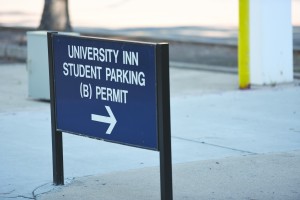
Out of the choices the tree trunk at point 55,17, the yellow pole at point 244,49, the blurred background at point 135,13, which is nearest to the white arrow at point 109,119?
the yellow pole at point 244,49

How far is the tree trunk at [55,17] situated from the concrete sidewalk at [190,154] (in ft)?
15.8

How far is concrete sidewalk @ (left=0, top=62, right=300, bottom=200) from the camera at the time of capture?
686cm

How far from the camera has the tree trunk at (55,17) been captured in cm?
1666

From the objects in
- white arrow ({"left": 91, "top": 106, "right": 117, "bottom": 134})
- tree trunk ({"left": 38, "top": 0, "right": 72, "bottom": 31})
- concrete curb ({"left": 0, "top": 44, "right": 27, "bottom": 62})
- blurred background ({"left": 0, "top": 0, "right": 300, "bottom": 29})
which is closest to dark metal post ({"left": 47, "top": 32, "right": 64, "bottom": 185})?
white arrow ({"left": 91, "top": 106, "right": 117, "bottom": 134})

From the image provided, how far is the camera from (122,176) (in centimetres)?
733

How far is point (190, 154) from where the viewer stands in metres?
8.24

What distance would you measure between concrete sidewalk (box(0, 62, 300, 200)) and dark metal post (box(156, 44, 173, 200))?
0.66 meters

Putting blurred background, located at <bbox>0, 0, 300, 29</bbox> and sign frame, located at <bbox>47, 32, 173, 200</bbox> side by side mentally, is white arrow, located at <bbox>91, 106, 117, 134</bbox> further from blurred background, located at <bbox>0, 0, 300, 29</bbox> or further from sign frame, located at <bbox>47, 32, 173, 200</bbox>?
blurred background, located at <bbox>0, 0, 300, 29</bbox>

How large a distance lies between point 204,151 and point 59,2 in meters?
8.96

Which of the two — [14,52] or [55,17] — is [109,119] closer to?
[14,52]

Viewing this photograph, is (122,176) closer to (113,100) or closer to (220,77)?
(113,100)

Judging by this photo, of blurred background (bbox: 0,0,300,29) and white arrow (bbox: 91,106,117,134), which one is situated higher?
white arrow (bbox: 91,106,117,134)

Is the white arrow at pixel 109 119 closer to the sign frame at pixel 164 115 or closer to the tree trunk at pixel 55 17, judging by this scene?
the sign frame at pixel 164 115

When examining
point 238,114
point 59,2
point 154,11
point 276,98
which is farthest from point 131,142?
point 154,11
